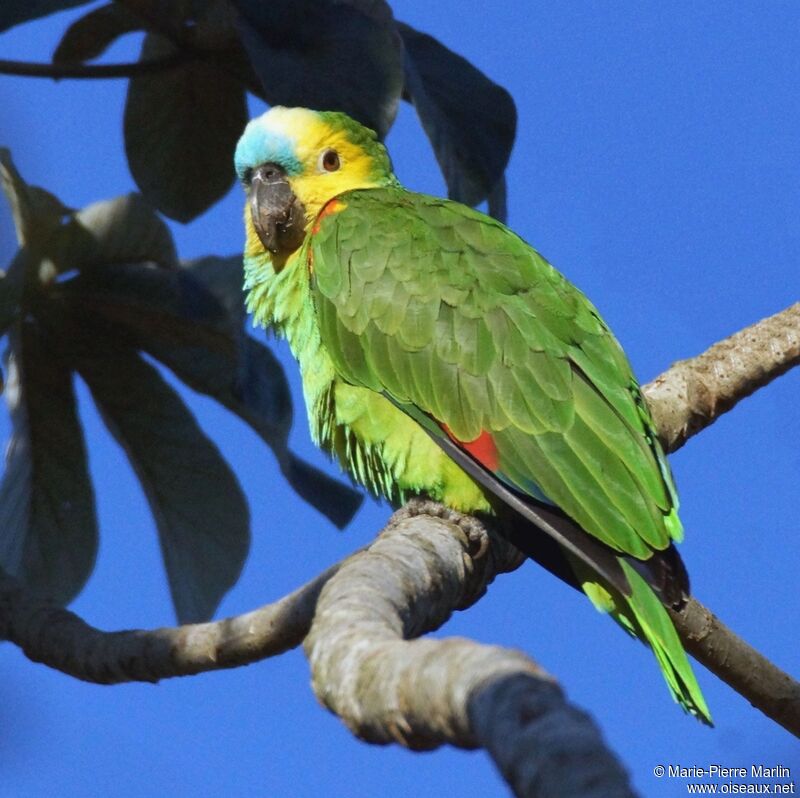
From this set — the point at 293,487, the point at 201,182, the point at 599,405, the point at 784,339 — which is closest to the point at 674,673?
the point at 599,405

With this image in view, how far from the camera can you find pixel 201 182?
12.8 ft

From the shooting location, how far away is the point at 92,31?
3828 millimetres

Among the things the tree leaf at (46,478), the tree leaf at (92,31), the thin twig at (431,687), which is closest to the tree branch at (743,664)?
the thin twig at (431,687)

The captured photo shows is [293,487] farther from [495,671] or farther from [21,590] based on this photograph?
[495,671]

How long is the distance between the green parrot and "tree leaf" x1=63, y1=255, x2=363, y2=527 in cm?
24

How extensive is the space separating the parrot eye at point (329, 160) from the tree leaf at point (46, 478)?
0.93 meters

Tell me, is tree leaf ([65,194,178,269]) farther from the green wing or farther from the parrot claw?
the parrot claw

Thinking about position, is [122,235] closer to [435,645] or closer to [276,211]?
[276,211]

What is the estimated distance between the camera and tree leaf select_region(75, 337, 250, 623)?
3.47 m

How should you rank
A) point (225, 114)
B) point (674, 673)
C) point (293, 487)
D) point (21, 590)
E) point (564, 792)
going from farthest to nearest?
point (225, 114) < point (293, 487) < point (21, 590) < point (674, 673) < point (564, 792)

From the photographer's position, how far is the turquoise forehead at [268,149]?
10.6 feet

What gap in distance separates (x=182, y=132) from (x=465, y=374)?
1574 millimetres

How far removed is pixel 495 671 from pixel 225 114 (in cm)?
296

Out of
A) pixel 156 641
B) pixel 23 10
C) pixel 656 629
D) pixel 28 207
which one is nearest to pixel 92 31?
pixel 23 10
